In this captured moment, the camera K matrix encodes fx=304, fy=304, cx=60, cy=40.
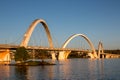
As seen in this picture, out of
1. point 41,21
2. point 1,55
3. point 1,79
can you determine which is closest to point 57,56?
point 41,21

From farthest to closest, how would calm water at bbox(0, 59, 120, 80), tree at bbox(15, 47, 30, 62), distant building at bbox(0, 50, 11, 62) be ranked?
distant building at bbox(0, 50, 11, 62)
tree at bbox(15, 47, 30, 62)
calm water at bbox(0, 59, 120, 80)

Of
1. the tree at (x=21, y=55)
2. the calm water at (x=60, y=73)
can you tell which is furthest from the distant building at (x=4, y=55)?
the calm water at (x=60, y=73)

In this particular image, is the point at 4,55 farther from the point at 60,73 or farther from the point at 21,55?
the point at 60,73

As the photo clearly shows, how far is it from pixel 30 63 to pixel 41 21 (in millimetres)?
35603

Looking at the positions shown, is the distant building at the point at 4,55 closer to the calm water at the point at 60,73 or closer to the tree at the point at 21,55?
the tree at the point at 21,55

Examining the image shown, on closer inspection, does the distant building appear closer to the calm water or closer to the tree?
the tree

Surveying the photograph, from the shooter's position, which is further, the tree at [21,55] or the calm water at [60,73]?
the tree at [21,55]

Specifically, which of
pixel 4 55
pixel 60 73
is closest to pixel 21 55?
pixel 4 55

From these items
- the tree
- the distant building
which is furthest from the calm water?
the distant building

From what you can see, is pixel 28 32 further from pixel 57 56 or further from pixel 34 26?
pixel 57 56

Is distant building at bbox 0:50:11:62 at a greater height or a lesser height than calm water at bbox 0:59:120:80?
greater

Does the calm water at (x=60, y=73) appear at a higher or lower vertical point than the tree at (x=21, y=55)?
lower

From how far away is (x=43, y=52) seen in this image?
11525 centimetres

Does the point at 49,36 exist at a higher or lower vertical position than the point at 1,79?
higher
